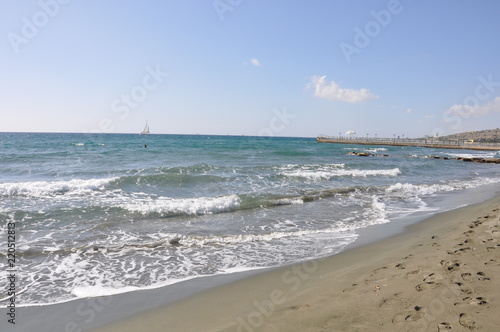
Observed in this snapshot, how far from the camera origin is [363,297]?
13.4 ft

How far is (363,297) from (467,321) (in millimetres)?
1220

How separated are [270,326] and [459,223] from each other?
7.82m

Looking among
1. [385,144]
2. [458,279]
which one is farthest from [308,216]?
[385,144]

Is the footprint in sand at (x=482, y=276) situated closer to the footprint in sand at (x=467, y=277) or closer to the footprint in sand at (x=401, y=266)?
the footprint in sand at (x=467, y=277)

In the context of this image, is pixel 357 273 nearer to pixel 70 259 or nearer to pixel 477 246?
pixel 477 246

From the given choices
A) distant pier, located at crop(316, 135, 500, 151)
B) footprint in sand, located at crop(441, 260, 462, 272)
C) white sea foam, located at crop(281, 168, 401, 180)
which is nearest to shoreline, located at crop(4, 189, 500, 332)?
footprint in sand, located at crop(441, 260, 462, 272)

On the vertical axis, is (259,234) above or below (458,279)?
below

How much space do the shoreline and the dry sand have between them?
0.01 metres

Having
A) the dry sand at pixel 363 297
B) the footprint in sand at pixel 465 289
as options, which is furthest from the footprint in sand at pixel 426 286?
the footprint in sand at pixel 465 289

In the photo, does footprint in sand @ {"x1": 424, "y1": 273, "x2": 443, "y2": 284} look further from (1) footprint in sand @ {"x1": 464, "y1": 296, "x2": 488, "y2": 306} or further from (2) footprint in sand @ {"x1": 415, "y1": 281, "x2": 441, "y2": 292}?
(1) footprint in sand @ {"x1": 464, "y1": 296, "x2": 488, "y2": 306}

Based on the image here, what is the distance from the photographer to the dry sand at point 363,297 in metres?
3.41

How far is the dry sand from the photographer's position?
341 centimetres

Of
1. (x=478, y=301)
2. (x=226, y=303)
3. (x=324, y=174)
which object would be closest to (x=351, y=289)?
(x=478, y=301)

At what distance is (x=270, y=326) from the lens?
3689 millimetres
